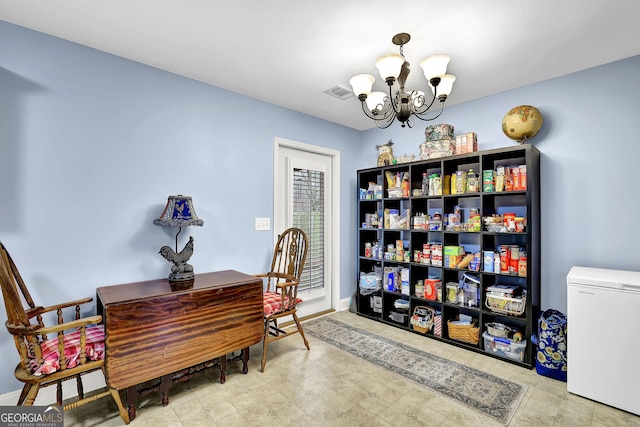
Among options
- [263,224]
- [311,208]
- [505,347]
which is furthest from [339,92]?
[505,347]

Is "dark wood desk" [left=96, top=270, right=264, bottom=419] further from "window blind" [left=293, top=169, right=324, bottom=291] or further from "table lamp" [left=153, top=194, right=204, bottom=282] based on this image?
"window blind" [left=293, top=169, right=324, bottom=291]

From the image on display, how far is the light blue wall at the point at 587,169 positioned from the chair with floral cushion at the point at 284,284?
218 centimetres

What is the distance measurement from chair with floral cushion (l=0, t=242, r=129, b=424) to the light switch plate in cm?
154

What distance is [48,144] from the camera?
Answer: 1972 millimetres

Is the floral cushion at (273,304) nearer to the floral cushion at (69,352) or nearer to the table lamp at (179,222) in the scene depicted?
the table lamp at (179,222)

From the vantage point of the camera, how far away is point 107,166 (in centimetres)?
218

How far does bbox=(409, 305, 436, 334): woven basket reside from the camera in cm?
306

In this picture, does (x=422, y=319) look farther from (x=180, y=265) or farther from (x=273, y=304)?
(x=180, y=265)

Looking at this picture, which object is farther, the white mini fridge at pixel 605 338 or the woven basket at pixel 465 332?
the woven basket at pixel 465 332

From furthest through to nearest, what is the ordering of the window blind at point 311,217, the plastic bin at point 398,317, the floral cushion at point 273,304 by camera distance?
the window blind at point 311,217, the plastic bin at point 398,317, the floral cushion at point 273,304

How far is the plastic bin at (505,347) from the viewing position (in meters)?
2.48

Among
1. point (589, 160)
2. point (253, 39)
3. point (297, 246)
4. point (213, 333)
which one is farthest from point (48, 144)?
point (589, 160)

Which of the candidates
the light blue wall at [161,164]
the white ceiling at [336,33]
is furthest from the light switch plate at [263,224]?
the white ceiling at [336,33]

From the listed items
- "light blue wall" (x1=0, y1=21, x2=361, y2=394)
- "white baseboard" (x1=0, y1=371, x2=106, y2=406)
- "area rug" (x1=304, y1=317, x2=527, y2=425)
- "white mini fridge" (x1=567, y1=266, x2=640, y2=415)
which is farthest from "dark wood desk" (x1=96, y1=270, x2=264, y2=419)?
"white mini fridge" (x1=567, y1=266, x2=640, y2=415)
